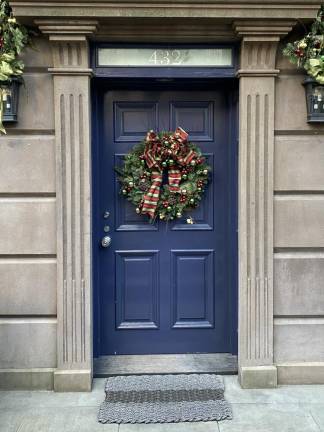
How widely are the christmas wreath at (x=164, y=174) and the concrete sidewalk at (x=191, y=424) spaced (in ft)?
5.77

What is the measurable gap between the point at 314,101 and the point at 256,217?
1163mm

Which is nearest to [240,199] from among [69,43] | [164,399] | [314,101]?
Result: [314,101]

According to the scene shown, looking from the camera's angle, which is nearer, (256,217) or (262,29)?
(262,29)

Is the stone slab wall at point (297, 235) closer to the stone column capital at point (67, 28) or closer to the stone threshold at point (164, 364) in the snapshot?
the stone threshold at point (164, 364)

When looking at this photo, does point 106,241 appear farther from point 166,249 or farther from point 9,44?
point 9,44

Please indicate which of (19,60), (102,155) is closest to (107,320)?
(102,155)

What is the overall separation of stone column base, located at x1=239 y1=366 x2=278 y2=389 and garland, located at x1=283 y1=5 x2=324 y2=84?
8.69ft

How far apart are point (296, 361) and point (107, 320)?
6.17 ft

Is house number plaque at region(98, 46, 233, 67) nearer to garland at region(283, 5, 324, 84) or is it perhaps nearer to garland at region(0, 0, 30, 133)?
garland at region(283, 5, 324, 84)

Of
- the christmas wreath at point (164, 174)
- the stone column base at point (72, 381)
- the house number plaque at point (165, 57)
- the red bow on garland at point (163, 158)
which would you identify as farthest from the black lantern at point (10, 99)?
the stone column base at point (72, 381)

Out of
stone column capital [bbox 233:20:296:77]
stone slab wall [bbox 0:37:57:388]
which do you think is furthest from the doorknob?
stone column capital [bbox 233:20:296:77]

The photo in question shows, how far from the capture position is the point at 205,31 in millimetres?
4445

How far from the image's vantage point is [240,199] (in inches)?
181

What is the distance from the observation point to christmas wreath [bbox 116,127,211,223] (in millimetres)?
4812
